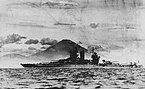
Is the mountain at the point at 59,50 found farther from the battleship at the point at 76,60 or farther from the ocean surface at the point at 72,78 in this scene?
the ocean surface at the point at 72,78

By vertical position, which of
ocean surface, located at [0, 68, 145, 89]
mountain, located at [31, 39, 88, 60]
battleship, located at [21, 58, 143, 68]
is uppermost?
mountain, located at [31, 39, 88, 60]

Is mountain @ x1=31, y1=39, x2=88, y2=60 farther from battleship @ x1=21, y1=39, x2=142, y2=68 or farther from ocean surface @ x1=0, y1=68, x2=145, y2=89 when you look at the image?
ocean surface @ x1=0, y1=68, x2=145, y2=89

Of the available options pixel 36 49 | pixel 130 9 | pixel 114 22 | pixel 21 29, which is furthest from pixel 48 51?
pixel 130 9

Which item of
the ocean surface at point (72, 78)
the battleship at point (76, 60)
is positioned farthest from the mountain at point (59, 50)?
the ocean surface at point (72, 78)

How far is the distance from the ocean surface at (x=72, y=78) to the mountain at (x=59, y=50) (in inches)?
5.1

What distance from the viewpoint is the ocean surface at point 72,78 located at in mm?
3273

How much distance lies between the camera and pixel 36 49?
3395mm

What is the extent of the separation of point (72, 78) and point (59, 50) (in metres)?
0.30

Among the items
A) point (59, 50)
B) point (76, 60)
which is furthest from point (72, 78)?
point (59, 50)

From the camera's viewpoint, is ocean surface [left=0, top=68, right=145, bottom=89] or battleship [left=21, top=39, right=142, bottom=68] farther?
battleship [left=21, top=39, right=142, bottom=68]

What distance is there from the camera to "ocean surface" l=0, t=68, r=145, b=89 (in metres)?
3.27

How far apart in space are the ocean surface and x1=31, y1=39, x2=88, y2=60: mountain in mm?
130

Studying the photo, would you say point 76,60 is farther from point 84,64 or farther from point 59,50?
point 59,50

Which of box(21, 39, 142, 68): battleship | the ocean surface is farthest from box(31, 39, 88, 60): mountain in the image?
the ocean surface
